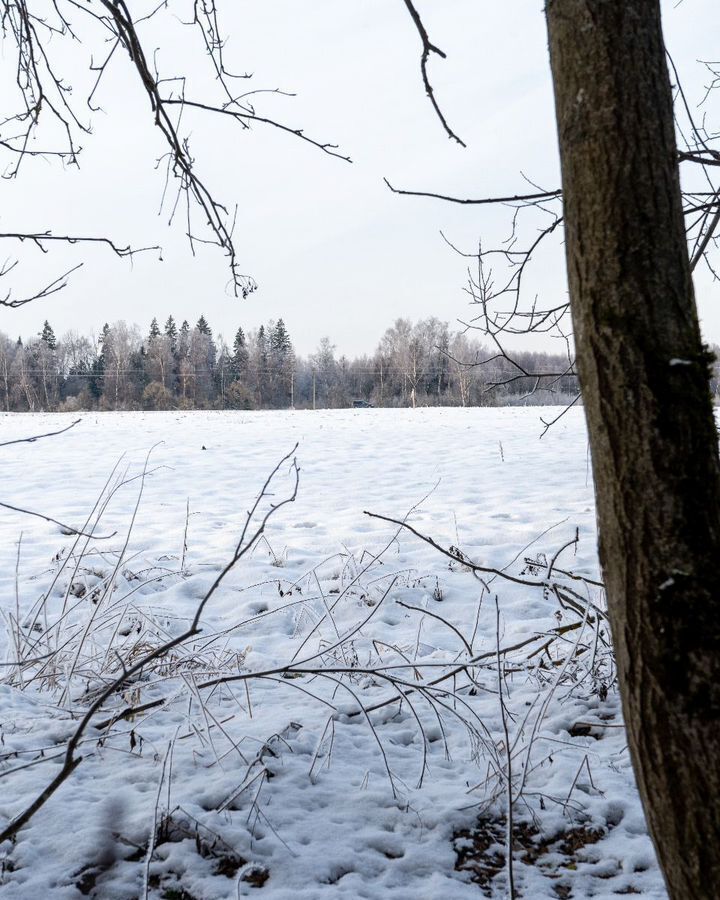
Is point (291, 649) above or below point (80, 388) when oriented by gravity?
below

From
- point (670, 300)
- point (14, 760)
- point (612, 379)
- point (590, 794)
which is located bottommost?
point (590, 794)

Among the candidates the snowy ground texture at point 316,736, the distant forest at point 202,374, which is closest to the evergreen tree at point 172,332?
the distant forest at point 202,374

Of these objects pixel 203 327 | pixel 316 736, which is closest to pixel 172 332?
pixel 203 327

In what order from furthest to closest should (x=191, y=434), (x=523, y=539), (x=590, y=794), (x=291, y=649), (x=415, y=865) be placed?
(x=191, y=434), (x=523, y=539), (x=291, y=649), (x=590, y=794), (x=415, y=865)

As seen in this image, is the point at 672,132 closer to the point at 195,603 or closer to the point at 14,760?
the point at 14,760

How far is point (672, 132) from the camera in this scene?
1.07m

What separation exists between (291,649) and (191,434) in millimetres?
12040

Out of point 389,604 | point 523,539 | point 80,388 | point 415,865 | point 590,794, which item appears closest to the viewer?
point 415,865

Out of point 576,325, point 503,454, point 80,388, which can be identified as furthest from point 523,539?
point 80,388

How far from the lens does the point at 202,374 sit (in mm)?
56688

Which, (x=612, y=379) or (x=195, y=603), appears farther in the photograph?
(x=195, y=603)

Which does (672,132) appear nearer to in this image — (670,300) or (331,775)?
(670,300)

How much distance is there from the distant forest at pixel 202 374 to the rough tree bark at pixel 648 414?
4044 centimetres

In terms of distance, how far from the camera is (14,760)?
210cm
